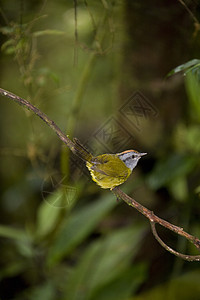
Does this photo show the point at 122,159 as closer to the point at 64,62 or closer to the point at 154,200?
the point at 154,200

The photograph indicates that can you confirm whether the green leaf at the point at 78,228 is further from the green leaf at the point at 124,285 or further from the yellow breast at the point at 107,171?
the yellow breast at the point at 107,171

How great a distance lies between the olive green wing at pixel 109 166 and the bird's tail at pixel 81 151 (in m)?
0.01

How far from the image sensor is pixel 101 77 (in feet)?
5.57

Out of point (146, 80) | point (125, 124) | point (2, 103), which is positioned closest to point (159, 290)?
point (125, 124)

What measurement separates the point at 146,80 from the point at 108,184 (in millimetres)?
792

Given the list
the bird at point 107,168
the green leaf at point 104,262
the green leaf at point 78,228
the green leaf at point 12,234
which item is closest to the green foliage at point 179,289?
the green leaf at point 104,262

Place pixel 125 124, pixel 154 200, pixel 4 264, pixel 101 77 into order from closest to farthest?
1. pixel 125 124
2. pixel 154 200
3. pixel 4 264
4. pixel 101 77

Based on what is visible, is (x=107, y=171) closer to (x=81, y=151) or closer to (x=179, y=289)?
(x=81, y=151)

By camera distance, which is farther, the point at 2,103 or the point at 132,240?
the point at 2,103

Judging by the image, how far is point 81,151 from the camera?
484 mm

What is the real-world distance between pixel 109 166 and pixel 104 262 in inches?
31.6

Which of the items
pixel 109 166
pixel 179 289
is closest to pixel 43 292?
pixel 179 289

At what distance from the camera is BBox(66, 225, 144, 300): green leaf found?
1.17 m

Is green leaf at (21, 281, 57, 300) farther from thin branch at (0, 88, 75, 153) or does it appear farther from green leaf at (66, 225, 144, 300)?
thin branch at (0, 88, 75, 153)
